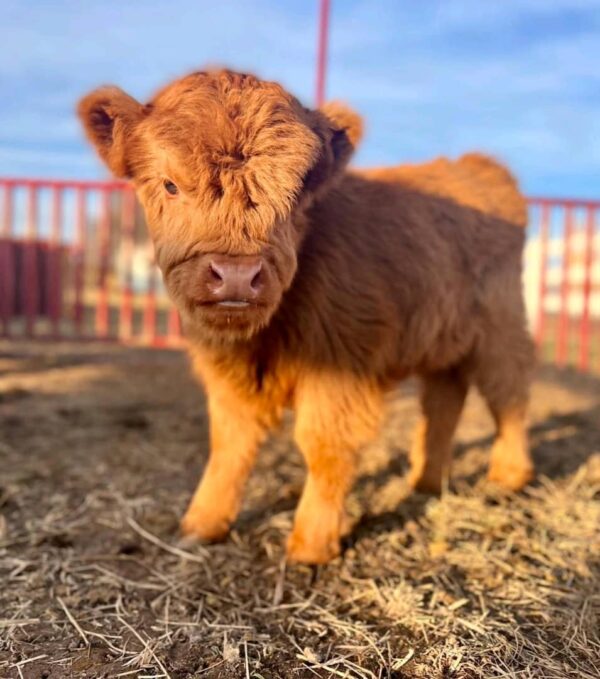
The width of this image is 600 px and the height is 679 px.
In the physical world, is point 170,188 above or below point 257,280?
above

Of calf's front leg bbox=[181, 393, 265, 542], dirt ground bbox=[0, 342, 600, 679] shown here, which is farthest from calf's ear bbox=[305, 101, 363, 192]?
dirt ground bbox=[0, 342, 600, 679]

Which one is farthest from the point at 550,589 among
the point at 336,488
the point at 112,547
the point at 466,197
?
the point at 466,197

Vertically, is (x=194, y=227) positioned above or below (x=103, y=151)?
below

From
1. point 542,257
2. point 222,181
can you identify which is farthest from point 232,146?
point 542,257

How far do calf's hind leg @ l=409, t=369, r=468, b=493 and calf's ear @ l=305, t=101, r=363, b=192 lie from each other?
1697 millimetres

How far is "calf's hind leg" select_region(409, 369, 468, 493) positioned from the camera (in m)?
3.73

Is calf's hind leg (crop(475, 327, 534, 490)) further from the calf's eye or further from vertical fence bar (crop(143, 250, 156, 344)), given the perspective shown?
vertical fence bar (crop(143, 250, 156, 344))

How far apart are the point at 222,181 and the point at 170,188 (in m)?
0.28

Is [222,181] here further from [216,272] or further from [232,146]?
[216,272]

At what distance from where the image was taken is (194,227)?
2.25 meters

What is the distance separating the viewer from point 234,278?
83.7 inches

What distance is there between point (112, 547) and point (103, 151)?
1.63 meters

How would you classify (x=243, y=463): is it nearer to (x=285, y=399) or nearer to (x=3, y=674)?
(x=285, y=399)

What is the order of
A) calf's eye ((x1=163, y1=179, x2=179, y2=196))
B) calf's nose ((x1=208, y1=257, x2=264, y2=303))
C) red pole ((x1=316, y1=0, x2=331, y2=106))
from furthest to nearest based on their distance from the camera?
red pole ((x1=316, y1=0, x2=331, y2=106))
calf's eye ((x1=163, y1=179, x2=179, y2=196))
calf's nose ((x1=208, y1=257, x2=264, y2=303))
